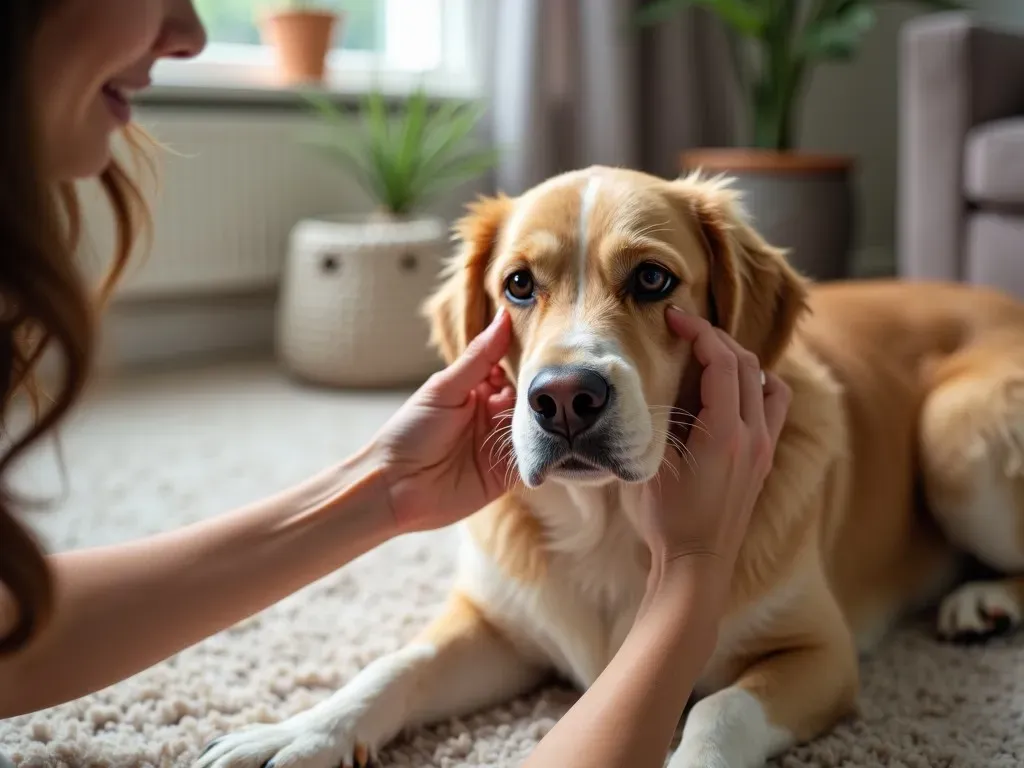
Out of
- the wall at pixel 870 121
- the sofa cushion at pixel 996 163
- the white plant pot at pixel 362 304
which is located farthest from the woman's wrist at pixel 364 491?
the wall at pixel 870 121

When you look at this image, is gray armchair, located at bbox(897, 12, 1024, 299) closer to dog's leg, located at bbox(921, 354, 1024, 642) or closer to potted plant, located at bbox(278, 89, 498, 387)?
dog's leg, located at bbox(921, 354, 1024, 642)

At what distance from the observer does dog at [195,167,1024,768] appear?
1.25 metres

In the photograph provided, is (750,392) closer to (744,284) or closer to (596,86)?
(744,284)

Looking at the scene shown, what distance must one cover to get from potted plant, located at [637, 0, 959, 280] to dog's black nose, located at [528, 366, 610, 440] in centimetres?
252

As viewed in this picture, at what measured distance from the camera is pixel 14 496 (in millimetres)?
899

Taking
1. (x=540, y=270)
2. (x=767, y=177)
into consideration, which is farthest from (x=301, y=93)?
(x=540, y=270)

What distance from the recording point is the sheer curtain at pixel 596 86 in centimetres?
387

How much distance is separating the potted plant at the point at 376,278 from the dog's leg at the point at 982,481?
5.93 feet

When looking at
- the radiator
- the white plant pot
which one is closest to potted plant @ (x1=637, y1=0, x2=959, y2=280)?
the white plant pot

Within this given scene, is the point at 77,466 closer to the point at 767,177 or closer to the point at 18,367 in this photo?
the point at 18,367

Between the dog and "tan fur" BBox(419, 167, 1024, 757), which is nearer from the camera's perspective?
the dog

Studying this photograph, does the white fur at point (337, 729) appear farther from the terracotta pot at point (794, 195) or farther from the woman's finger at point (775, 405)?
the terracotta pot at point (794, 195)

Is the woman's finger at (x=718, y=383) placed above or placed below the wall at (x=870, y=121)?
below

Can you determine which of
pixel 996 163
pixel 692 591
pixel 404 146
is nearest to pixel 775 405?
pixel 692 591
